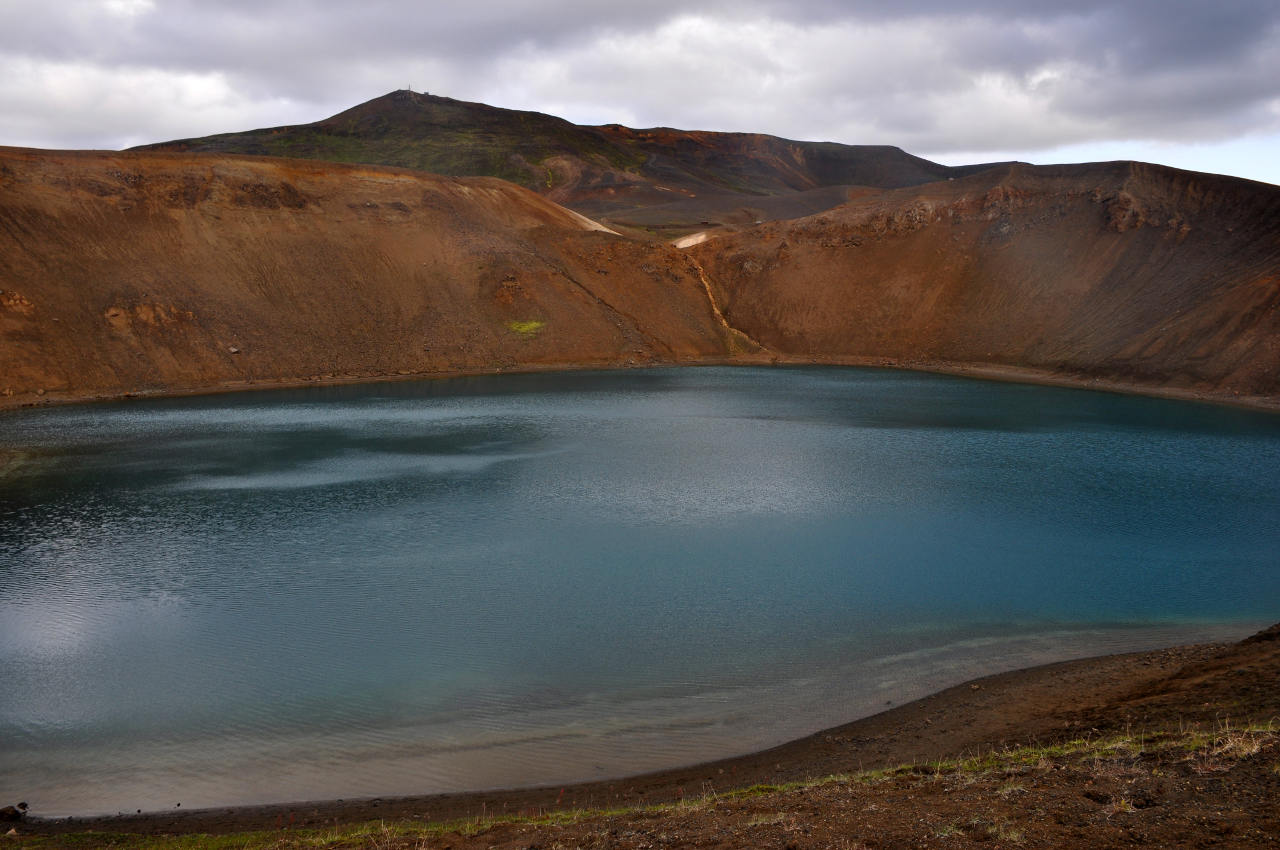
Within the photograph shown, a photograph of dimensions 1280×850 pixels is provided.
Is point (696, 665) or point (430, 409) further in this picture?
point (430, 409)

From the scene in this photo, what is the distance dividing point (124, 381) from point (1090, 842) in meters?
56.9

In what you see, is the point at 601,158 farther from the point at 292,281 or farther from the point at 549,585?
the point at 549,585

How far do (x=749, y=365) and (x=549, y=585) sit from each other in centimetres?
4972

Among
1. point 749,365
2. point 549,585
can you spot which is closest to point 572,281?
point 749,365

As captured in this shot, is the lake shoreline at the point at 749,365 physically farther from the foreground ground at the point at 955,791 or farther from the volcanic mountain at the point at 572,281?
the foreground ground at the point at 955,791

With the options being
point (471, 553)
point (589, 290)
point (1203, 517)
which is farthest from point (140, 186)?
point (1203, 517)

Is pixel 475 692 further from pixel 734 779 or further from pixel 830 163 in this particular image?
pixel 830 163

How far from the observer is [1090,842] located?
7074 mm

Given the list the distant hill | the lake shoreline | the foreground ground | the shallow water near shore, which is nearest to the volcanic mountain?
the lake shoreline

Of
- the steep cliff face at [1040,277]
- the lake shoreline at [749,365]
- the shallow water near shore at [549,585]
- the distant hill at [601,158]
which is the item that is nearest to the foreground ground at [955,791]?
the shallow water near shore at [549,585]

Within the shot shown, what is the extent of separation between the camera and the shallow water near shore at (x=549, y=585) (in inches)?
553

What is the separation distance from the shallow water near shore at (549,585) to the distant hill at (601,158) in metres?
81.8

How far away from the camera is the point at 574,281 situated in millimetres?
72938

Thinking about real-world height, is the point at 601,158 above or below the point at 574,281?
above
